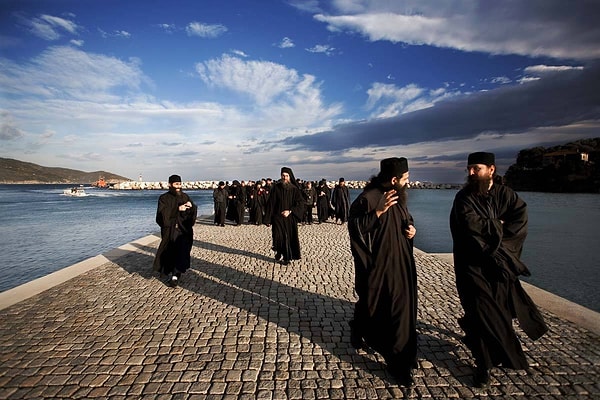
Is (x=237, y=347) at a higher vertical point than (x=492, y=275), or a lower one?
lower

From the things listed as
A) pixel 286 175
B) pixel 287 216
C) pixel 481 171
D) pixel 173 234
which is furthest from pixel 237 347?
pixel 286 175

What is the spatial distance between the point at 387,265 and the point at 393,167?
1.01 meters

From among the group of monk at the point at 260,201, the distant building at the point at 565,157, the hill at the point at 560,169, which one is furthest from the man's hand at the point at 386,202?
the distant building at the point at 565,157

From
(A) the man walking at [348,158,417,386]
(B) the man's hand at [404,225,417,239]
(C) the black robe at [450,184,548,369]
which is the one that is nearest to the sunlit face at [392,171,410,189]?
(A) the man walking at [348,158,417,386]

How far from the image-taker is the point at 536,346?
384 centimetres

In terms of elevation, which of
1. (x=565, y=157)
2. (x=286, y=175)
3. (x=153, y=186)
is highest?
(x=565, y=157)

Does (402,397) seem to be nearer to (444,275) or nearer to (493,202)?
(493,202)

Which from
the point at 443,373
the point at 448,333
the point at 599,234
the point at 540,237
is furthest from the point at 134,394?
the point at 599,234

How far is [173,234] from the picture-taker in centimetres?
661

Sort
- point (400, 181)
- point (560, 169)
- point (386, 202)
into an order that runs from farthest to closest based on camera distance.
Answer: point (560, 169), point (400, 181), point (386, 202)

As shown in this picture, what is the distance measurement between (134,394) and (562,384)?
3955 millimetres

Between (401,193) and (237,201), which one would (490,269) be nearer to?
(401,193)

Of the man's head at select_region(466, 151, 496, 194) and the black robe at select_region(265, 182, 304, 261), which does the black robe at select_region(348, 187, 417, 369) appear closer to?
the man's head at select_region(466, 151, 496, 194)

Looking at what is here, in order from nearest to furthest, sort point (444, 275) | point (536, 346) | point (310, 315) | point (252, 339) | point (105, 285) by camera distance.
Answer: point (536, 346)
point (252, 339)
point (310, 315)
point (105, 285)
point (444, 275)
